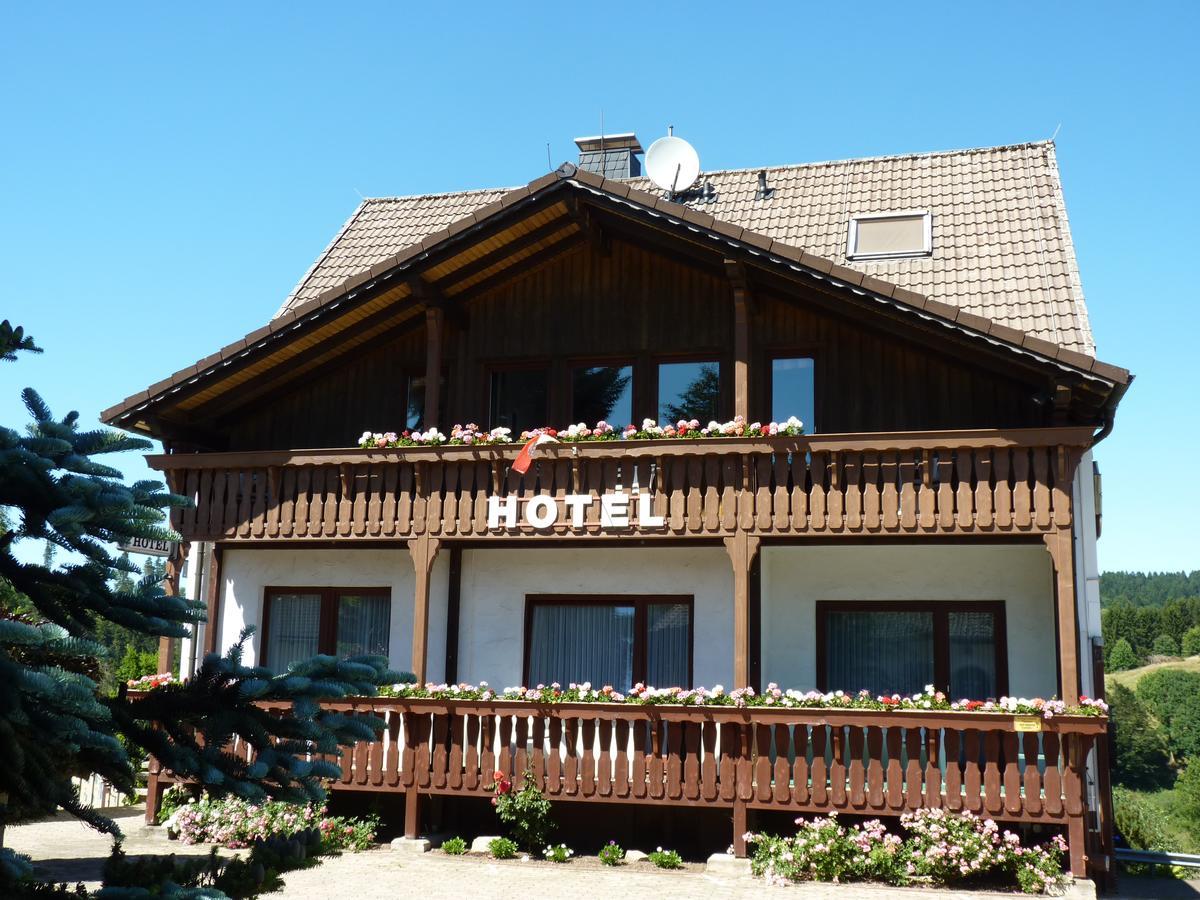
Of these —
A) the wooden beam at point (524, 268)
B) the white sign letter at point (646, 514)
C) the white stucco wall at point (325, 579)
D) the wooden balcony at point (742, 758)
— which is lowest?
the wooden balcony at point (742, 758)

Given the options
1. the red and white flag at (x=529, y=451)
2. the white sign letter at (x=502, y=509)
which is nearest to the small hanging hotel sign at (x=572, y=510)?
the white sign letter at (x=502, y=509)

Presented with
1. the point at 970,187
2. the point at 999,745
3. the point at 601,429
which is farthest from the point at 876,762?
the point at 970,187

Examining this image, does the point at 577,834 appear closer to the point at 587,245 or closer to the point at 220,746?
the point at 587,245

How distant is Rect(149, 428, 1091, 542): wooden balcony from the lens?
41.4ft

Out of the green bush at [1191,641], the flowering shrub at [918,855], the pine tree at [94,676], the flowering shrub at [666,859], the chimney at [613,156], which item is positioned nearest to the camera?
the pine tree at [94,676]

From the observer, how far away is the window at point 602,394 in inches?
619

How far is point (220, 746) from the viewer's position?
5301 millimetres

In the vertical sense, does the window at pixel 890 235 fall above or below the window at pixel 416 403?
above

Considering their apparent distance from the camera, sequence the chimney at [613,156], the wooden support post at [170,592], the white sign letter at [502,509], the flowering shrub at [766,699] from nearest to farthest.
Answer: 1. the flowering shrub at [766,699]
2. the white sign letter at [502,509]
3. the wooden support post at [170,592]
4. the chimney at [613,156]

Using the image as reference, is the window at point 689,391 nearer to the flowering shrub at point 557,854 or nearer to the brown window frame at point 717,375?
the brown window frame at point 717,375

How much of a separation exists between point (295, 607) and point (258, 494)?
1878mm

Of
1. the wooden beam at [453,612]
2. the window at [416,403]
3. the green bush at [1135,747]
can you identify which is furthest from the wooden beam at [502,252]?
the green bush at [1135,747]

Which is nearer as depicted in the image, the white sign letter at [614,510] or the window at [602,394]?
the white sign letter at [614,510]

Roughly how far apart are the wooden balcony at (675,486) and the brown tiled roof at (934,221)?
196 cm
